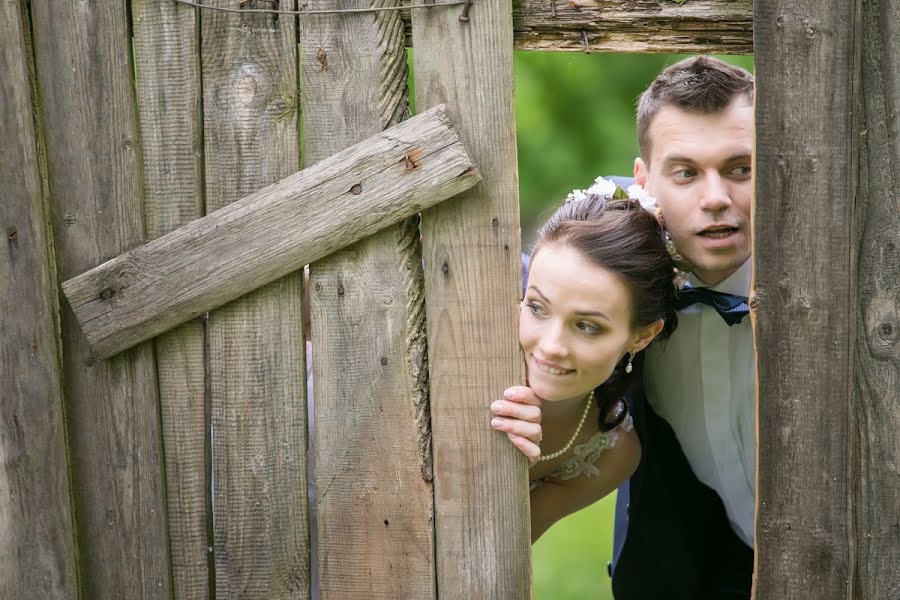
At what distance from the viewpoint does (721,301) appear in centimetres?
290

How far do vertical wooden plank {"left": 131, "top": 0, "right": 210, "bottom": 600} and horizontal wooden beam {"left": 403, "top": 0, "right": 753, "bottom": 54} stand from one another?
0.56 m

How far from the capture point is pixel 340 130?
2238 mm

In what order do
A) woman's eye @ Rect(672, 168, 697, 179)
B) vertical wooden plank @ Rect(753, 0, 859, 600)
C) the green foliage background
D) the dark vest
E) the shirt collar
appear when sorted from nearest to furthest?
vertical wooden plank @ Rect(753, 0, 859, 600), woman's eye @ Rect(672, 168, 697, 179), the shirt collar, the dark vest, the green foliage background

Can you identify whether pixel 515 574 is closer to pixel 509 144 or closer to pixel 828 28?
pixel 509 144

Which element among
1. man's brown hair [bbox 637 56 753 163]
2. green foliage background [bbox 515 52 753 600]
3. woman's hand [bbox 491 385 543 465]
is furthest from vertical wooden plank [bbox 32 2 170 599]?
green foliage background [bbox 515 52 753 600]

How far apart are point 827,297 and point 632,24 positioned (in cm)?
78

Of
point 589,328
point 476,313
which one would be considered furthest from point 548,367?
point 476,313

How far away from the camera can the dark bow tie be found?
289 centimetres

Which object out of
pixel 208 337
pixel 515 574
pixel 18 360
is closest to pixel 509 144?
pixel 208 337

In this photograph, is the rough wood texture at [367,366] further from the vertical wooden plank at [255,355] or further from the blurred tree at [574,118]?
the blurred tree at [574,118]

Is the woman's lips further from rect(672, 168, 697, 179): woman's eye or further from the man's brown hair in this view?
the man's brown hair

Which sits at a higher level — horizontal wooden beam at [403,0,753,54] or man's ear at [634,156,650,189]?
horizontal wooden beam at [403,0,753,54]

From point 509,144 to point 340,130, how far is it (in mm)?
401

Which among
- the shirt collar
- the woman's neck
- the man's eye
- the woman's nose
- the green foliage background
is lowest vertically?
the woman's neck
